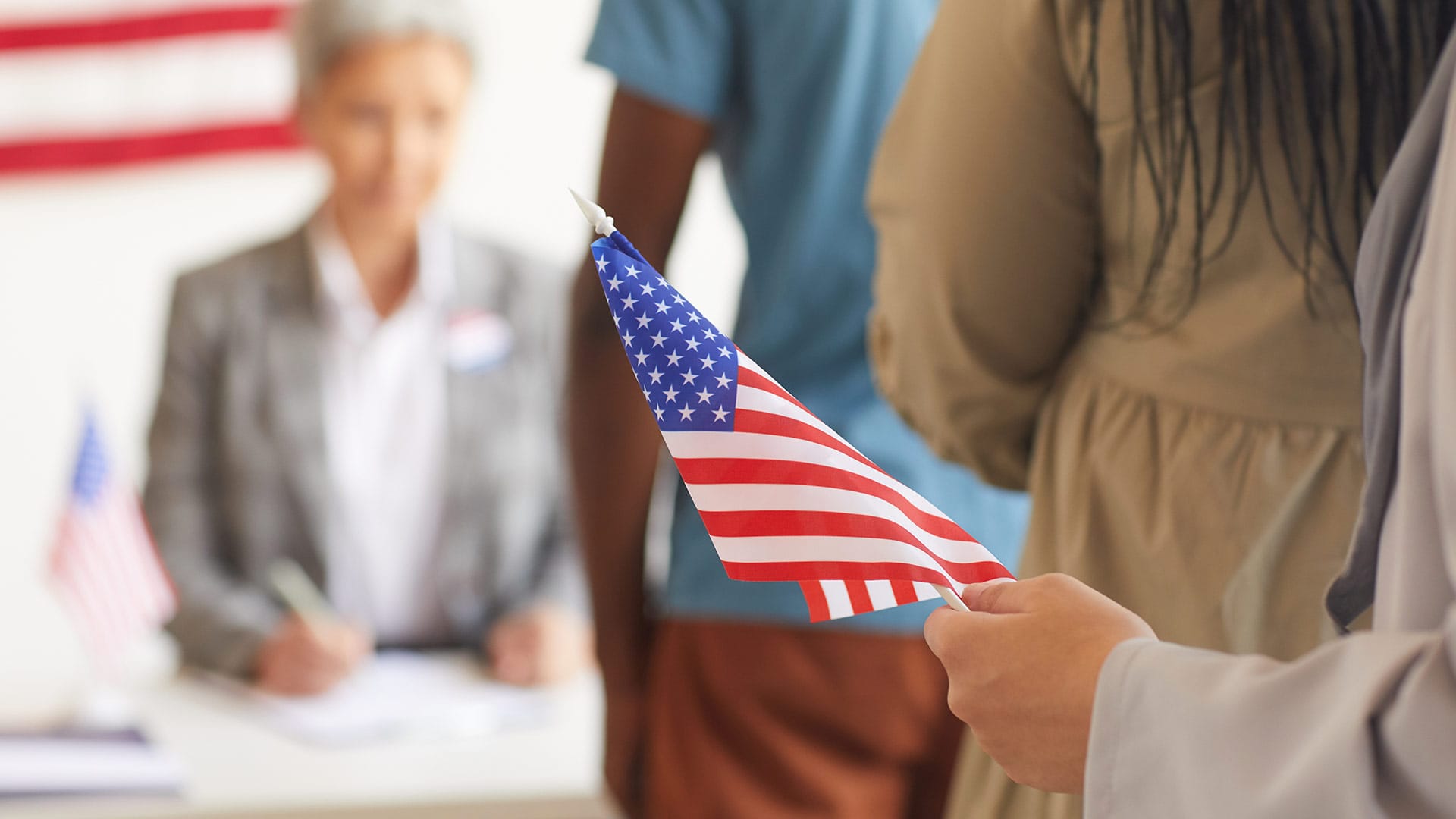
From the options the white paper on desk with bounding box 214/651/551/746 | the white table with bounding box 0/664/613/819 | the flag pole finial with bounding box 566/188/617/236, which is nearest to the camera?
the flag pole finial with bounding box 566/188/617/236

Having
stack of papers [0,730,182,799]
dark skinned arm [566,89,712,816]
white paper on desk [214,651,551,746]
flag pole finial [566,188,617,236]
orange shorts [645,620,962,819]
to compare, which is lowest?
white paper on desk [214,651,551,746]

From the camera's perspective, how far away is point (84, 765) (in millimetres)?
1456

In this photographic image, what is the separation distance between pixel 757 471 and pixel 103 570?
144 cm

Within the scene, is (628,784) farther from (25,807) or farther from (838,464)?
(838,464)

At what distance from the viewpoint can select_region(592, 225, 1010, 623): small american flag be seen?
555mm

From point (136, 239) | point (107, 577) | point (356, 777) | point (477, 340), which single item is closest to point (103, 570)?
point (107, 577)

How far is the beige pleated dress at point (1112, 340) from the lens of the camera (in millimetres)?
726

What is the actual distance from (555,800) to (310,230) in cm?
125

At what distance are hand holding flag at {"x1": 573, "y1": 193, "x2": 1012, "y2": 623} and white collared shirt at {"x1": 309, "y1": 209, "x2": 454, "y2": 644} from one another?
184 centimetres

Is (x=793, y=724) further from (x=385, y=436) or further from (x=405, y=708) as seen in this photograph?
(x=385, y=436)

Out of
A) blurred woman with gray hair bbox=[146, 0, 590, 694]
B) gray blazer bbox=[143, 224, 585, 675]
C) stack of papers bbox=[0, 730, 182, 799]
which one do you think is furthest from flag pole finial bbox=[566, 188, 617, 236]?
gray blazer bbox=[143, 224, 585, 675]

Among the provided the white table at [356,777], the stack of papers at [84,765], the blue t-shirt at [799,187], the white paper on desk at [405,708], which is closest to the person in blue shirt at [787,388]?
the blue t-shirt at [799,187]

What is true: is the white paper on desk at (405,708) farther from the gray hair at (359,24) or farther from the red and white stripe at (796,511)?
the red and white stripe at (796,511)

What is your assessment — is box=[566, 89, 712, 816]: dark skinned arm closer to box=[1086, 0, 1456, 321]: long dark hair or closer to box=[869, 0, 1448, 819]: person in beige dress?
box=[869, 0, 1448, 819]: person in beige dress
